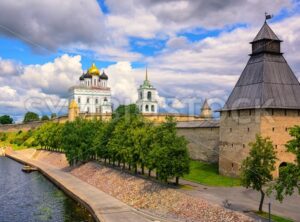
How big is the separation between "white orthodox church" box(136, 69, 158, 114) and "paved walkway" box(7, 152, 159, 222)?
57297 millimetres

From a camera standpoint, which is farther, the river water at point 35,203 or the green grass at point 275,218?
the river water at point 35,203

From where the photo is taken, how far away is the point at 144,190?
96.5 feet

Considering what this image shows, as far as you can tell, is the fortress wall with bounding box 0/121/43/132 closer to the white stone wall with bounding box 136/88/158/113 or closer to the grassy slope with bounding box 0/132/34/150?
the grassy slope with bounding box 0/132/34/150

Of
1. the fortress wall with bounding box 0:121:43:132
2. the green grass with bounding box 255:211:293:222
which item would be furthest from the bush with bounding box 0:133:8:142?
the green grass with bounding box 255:211:293:222

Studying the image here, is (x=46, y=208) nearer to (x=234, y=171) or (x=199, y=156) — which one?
(x=234, y=171)

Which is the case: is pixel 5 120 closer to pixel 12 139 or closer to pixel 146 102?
pixel 12 139

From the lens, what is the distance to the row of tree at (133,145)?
91.8 ft

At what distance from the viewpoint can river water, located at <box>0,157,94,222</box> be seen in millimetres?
26312

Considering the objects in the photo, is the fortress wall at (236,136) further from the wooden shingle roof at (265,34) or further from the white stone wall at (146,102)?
the white stone wall at (146,102)

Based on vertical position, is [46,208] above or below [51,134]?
below

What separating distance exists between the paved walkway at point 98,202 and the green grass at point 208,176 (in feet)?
22.0

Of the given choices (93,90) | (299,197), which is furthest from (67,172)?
(93,90)

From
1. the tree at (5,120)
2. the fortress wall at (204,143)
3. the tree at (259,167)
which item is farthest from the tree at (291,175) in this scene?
the tree at (5,120)

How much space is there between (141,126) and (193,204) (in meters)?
16.0
